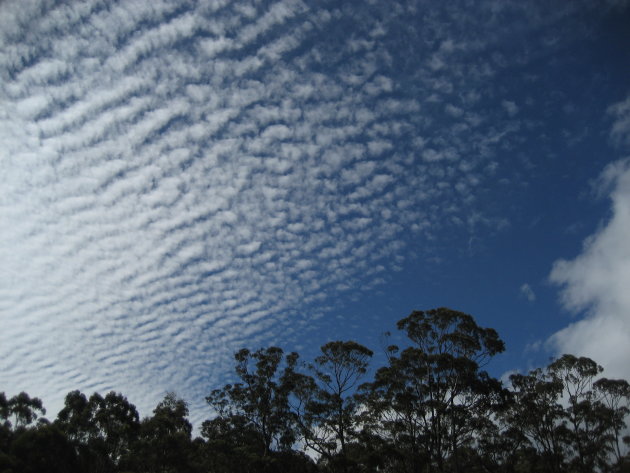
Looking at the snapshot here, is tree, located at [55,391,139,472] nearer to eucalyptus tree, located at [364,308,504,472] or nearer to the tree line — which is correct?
the tree line

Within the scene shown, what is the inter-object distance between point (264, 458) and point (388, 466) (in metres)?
9.41

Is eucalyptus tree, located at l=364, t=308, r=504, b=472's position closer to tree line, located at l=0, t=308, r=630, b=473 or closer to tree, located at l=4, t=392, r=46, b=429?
tree line, located at l=0, t=308, r=630, b=473

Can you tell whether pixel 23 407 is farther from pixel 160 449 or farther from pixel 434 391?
pixel 434 391

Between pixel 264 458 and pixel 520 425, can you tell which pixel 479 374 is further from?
pixel 264 458

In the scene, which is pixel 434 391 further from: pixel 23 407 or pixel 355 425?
pixel 23 407

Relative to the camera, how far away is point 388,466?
32.6 m

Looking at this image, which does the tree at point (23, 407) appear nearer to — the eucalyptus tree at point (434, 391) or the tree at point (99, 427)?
the tree at point (99, 427)

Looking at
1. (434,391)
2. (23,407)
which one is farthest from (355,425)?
(23,407)

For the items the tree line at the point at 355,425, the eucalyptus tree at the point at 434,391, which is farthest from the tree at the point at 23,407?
the eucalyptus tree at the point at 434,391

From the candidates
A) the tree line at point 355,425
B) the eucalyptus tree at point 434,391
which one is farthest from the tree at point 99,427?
the eucalyptus tree at point 434,391

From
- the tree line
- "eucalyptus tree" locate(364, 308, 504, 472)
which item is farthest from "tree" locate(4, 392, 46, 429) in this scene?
"eucalyptus tree" locate(364, 308, 504, 472)

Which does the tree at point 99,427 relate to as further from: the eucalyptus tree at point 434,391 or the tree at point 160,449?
the eucalyptus tree at point 434,391

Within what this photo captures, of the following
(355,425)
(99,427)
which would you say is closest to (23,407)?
(99,427)

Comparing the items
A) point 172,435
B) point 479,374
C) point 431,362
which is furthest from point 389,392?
point 172,435
